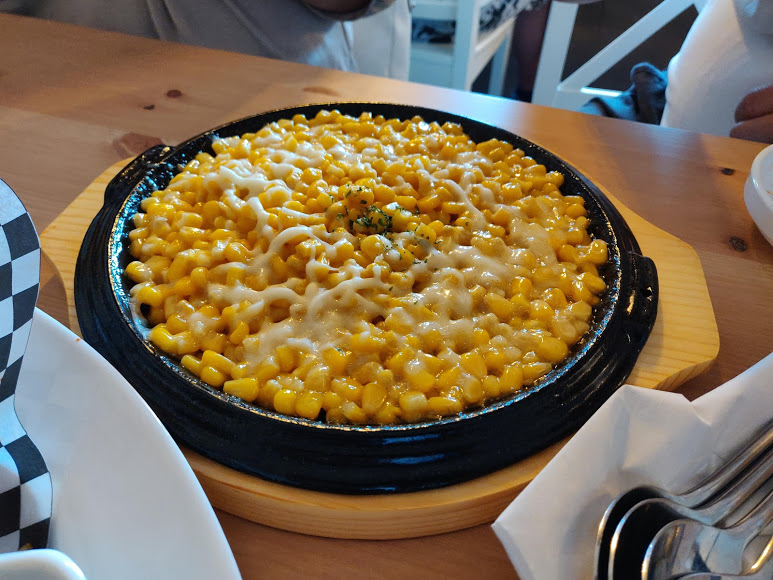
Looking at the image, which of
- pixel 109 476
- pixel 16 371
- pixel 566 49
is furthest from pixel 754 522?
pixel 566 49

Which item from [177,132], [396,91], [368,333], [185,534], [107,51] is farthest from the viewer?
[107,51]

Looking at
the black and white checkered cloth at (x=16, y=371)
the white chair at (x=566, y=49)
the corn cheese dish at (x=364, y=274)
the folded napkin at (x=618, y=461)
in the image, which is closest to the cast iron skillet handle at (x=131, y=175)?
the corn cheese dish at (x=364, y=274)

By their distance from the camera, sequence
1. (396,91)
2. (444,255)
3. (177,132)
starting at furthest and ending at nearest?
(396,91) < (177,132) < (444,255)

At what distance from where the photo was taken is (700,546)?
34.1 inches

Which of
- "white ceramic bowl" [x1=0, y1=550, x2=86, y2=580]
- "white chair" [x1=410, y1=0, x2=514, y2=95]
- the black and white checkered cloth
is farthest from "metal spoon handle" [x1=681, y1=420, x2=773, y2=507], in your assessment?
"white chair" [x1=410, y1=0, x2=514, y2=95]

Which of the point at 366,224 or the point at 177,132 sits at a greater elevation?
the point at 366,224

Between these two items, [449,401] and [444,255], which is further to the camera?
[444,255]

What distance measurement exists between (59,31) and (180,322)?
2.44 metres

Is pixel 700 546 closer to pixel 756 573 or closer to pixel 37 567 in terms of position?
pixel 756 573

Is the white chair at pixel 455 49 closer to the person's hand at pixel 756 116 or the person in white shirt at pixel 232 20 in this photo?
the person in white shirt at pixel 232 20

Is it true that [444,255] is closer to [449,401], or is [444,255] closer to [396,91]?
[449,401]

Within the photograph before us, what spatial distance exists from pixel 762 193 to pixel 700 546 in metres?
1.32

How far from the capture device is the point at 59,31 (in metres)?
2.90

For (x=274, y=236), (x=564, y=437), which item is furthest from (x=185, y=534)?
(x=274, y=236)
